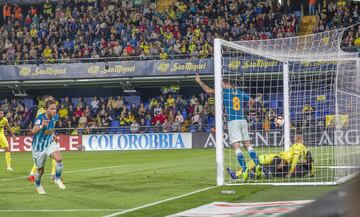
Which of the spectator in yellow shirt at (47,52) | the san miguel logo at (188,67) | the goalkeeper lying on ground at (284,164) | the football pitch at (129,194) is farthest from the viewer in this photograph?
the spectator in yellow shirt at (47,52)

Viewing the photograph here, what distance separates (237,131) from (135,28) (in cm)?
2857

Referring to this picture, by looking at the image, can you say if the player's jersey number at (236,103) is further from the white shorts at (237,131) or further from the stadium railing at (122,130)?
the stadium railing at (122,130)

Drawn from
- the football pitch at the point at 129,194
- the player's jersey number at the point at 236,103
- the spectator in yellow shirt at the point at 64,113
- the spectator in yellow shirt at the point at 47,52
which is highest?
the spectator in yellow shirt at the point at 47,52

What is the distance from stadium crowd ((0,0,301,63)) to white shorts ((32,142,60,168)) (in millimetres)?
26080

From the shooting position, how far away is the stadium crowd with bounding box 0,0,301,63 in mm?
39125

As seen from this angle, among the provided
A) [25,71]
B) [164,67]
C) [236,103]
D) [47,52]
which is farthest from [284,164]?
[47,52]

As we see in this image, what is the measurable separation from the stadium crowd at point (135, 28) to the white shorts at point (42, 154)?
85.6 feet

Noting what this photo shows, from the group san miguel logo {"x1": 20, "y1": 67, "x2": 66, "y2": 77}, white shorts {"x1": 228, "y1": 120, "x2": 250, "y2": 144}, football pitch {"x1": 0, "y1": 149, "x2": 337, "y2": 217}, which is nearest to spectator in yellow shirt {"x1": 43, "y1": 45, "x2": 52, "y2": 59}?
san miguel logo {"x1": 20, "y1": 67, "x2": 66, "y2": 77}

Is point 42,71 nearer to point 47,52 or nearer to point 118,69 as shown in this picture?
point 47,52

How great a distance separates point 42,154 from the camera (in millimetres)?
12297

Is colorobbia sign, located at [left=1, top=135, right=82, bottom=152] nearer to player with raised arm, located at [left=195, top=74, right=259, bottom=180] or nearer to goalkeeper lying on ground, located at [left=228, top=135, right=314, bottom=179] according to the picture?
player with raised arm, located at [left=195, top=74, right=259, bottom=180]

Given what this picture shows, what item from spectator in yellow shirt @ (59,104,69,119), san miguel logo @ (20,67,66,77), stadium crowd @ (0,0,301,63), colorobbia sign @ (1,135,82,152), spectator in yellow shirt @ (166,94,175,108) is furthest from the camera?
san miguel logo @ (20,67,66,77)

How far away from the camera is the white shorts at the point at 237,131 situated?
14.0 meters

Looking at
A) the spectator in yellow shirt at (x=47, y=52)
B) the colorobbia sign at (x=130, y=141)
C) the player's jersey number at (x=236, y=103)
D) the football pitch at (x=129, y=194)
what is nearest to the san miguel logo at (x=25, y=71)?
the spectator in yellow shirt at (x=47, y=52)
